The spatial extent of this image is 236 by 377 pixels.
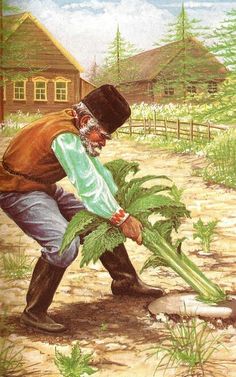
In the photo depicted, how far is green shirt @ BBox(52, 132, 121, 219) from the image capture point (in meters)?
3.20

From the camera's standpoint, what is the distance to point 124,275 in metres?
3.46

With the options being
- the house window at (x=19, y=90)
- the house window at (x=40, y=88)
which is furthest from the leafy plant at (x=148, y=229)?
the house window at (x=19, y=90)

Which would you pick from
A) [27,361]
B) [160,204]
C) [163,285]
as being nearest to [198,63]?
[160,204]

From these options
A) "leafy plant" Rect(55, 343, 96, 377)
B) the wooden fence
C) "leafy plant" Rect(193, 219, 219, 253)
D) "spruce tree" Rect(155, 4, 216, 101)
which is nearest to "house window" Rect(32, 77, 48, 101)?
the wooden fence

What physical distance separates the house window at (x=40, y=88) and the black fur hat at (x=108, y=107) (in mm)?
323

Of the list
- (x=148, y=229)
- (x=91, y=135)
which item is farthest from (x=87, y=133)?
(x=148, y=229)

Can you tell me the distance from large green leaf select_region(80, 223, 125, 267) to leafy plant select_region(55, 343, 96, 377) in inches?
16.3

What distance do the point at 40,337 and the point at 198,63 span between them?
5.21 ft

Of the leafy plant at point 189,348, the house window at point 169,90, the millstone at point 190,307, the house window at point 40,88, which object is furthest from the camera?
the house window at point 169,90

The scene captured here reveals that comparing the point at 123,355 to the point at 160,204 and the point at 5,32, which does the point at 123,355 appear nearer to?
the point at 160,204

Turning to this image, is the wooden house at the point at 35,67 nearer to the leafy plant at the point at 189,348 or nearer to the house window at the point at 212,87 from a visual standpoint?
the house window at the point at 212,87

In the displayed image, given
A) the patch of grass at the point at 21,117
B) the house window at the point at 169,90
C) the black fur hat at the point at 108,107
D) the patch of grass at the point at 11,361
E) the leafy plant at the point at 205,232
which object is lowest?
the patch of grass at the point at 11,361

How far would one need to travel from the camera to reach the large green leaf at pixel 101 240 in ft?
10.6

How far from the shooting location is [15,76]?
3.73 metres
